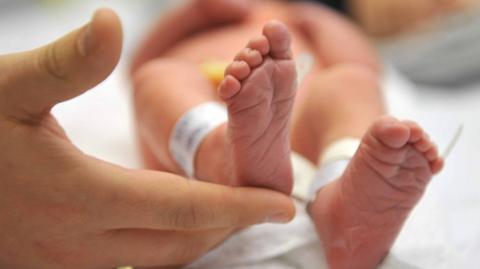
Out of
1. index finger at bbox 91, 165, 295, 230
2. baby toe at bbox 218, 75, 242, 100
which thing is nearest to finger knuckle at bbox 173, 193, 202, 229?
index finger at bbox 91, 165, 295, 230

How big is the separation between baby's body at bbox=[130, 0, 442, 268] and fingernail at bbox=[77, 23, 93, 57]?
13cm

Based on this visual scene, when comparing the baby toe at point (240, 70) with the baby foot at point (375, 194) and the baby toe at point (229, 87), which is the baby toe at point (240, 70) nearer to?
the baby toe at point (229, 87)

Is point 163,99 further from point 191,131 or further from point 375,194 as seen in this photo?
point 375,194

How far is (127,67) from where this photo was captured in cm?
127

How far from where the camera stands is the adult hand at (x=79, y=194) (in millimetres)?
505

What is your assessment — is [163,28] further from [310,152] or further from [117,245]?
[117,245]

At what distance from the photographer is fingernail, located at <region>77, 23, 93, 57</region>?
48 cm

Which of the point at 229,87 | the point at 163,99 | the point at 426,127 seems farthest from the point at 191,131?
the point at 426,127

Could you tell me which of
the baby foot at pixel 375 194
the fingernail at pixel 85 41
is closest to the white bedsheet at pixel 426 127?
the baby foot at pixel 375 194

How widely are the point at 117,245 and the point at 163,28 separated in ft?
2.24

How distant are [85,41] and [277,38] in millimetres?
181

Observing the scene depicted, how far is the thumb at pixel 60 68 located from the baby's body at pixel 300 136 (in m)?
0.12

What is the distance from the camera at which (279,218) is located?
2.11ft

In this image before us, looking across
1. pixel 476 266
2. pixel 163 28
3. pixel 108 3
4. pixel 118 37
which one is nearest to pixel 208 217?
pixel 118 37
